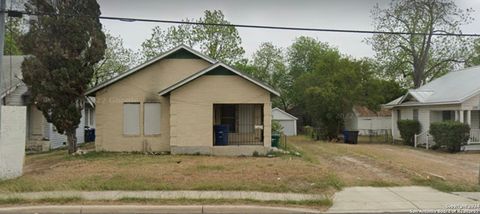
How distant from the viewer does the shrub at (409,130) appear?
29594 mm

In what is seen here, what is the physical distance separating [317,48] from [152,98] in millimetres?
48354

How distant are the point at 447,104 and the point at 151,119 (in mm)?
17757

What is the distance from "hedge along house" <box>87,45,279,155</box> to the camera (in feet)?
63.7

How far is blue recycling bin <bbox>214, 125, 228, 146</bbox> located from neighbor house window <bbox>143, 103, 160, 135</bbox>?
2857 mm

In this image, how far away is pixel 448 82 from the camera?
3117 centimetres

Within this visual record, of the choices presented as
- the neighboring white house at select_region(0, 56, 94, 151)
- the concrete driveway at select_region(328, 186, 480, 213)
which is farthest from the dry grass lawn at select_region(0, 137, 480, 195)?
the neighboring white house at select_region(0, 56, 94, 151)

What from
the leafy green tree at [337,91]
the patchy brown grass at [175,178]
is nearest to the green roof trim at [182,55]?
the patchy brown grass at [175,178]

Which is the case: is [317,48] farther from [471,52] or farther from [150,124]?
[150,124]

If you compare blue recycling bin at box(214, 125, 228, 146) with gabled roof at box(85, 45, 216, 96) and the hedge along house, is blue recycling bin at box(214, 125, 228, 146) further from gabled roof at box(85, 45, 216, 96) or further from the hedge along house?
gabled roof at box(85, 45, 216, 96)

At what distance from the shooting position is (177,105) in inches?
768

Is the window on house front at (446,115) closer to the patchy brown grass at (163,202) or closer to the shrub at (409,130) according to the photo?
the shrub at (409,130)

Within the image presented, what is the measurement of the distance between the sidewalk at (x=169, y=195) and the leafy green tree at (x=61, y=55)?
30.8 ft

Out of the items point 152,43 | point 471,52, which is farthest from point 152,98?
point 471,52

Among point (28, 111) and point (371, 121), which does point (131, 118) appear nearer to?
point (28, 111)
